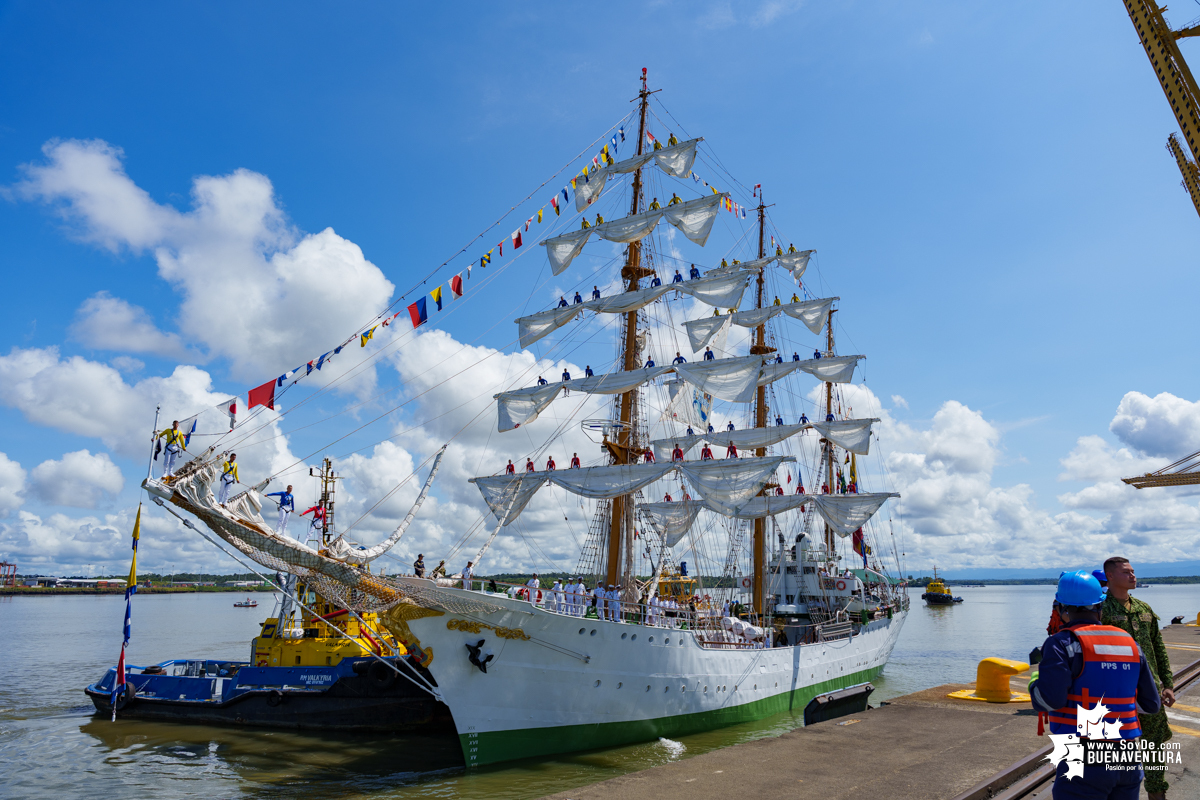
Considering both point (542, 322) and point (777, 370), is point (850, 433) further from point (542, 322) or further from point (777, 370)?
point (542, 322)

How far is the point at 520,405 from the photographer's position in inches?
991

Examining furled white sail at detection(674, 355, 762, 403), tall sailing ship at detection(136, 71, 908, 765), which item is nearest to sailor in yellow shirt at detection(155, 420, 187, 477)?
tall sailing ship at detection(136, 71, 908, 765)

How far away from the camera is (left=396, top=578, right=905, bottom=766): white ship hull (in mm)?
14227

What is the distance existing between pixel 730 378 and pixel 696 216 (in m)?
6.34

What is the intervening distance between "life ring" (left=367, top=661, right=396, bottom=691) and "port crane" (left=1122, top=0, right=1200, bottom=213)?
28.3m

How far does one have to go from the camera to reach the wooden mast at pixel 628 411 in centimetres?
2155

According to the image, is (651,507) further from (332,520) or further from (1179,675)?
(1179,675)

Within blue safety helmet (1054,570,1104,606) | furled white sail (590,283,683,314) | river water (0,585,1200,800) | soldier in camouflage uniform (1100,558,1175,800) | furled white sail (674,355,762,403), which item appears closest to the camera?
blue safety helmet (1054,570,1104,606)

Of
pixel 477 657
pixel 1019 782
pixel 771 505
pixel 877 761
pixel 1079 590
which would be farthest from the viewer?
pixel 771 505

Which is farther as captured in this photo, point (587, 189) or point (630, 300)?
point (587, 189)

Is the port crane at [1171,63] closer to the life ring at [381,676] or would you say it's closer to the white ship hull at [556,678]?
the white ship hull at [556,678]

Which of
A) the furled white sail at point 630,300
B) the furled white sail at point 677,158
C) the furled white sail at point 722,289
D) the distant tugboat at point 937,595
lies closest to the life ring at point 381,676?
the furled white sail at point 630,300

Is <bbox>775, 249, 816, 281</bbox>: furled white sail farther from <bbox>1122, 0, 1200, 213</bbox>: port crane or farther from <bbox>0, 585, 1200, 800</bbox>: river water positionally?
<bbox>0, 585, 1200, 800</bbox>: river water

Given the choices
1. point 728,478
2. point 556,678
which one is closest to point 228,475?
point 556,678
